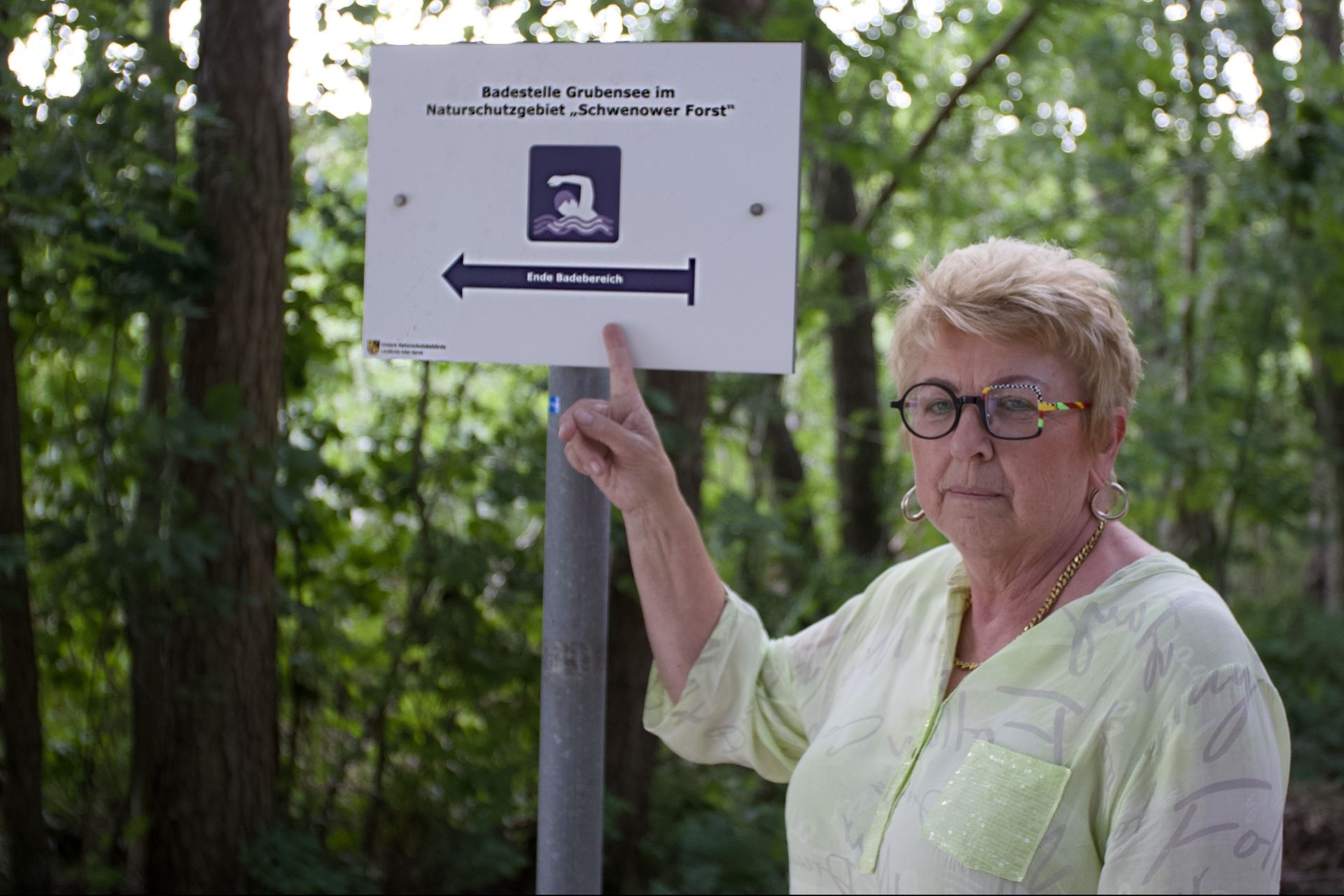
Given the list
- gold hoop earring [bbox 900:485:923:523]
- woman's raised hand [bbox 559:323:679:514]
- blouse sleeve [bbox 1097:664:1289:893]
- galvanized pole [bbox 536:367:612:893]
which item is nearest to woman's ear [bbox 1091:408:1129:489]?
gold hoop earring [bbox 900:485:923:523]

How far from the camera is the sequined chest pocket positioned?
1.61 meters

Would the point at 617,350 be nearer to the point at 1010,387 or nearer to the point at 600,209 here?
the point at 600,209

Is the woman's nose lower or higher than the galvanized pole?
higher

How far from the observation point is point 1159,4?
565 centimetres

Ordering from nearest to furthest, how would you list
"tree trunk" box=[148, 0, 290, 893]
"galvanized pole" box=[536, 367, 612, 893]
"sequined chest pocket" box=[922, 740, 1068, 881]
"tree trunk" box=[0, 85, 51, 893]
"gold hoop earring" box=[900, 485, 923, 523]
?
"sequined chest pocket" box=[922, 740, 1068, 881] → "galvanized pole" box=[536, 367, 612, 893] → "gold hoop earring" box=[900, 485, 923, 523] → "tree trunk" box=[0, 85, 51, 893] → "tree trunk" box=[148, 0, 290, 893]

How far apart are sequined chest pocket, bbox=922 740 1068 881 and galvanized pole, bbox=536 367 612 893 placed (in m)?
0.50

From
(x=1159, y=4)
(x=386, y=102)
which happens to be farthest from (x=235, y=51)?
(x=1159, y=4)

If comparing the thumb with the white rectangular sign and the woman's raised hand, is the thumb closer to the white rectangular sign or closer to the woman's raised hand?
the woman's raised hand

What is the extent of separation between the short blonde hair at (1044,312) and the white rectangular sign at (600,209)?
0.38m

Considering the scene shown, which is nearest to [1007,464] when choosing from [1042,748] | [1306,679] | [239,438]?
[1042,748]

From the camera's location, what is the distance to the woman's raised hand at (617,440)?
1.75 m

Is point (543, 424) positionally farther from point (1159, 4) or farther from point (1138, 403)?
point (1159, 4)

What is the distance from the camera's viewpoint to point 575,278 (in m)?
1.67

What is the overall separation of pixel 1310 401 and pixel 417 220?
723 centimetres
